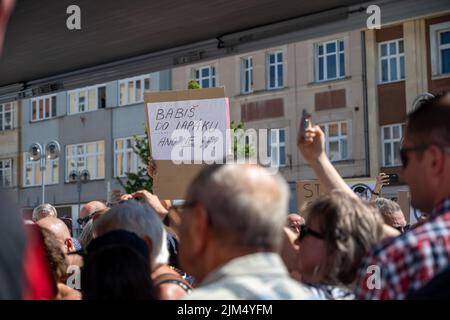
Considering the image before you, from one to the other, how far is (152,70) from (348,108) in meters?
22.0

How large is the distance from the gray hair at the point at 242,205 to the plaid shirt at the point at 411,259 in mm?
306

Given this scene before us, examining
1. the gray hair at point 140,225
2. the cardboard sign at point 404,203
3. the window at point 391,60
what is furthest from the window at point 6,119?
the gray hair at point 140,225

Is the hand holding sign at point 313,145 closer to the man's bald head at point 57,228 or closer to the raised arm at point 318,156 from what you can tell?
the raised arm at point 318,156

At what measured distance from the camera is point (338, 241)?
302 centimetres

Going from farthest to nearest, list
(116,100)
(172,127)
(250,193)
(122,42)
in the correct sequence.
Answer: (116,100)
(122,42)
(172,127)
(250,193)

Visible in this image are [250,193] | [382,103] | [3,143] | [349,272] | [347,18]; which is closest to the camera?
[250,193]

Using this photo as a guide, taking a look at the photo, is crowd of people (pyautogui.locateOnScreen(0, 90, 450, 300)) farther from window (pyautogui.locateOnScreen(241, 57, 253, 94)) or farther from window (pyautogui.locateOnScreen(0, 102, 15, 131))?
window (pyautogui.locateOnScreen(0, 102, 15, 131))

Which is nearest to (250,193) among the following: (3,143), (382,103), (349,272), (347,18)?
(349,272)

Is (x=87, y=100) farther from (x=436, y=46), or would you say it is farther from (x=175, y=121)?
(x=175, y=121)

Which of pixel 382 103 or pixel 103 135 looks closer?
pixel 382 103

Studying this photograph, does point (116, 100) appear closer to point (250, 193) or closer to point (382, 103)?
point (382, 103)

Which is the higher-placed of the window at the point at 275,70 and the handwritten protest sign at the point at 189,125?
the window at the point at 275,70

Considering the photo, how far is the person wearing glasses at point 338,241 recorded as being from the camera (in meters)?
3.01

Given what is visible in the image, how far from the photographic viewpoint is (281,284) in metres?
2.11
